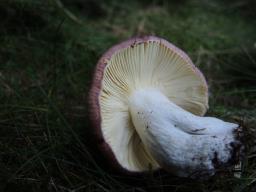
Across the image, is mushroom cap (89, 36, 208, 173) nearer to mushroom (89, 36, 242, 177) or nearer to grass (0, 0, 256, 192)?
mushroom (89, 36, 242, 177)

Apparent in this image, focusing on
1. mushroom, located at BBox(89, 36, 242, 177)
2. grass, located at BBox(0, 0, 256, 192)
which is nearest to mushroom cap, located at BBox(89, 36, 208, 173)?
mushroom, located at BBox(89, 36, 242, 177)

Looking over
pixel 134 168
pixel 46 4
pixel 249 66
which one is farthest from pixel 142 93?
pixel 46 4

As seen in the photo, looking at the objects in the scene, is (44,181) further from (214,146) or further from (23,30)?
(23,30)

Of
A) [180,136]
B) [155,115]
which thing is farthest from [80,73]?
[180,136]

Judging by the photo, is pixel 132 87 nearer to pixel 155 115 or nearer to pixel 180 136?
pixel 155 115

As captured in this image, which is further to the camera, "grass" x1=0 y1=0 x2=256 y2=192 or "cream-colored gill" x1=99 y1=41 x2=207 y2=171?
"cream-colored gill" x1=99 y1=41 x2=207 y2=171
